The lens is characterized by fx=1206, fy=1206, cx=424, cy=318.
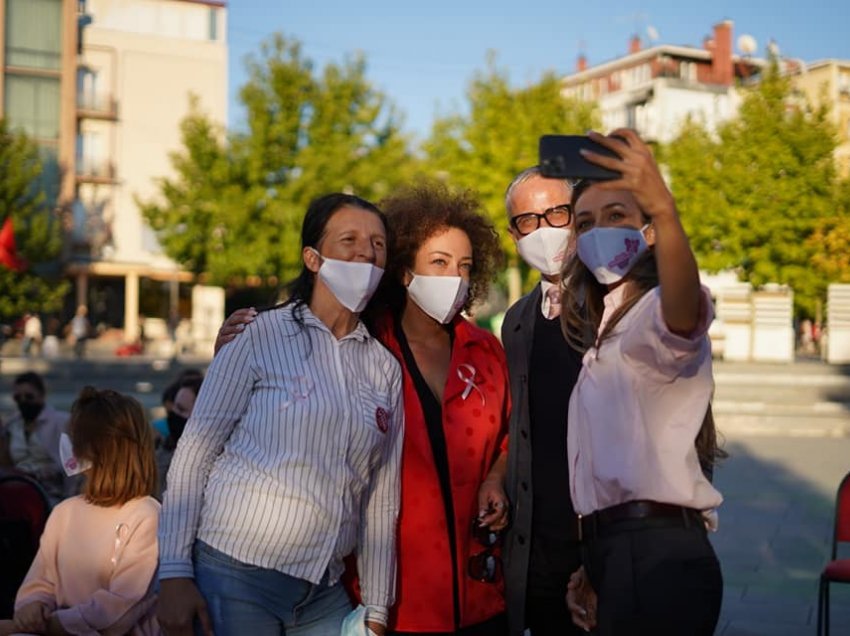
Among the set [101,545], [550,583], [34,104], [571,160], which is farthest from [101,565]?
[34,104]

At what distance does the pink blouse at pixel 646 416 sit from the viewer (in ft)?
9.34

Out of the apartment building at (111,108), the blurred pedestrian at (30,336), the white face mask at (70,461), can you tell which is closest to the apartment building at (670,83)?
the apartment building at (111,108)

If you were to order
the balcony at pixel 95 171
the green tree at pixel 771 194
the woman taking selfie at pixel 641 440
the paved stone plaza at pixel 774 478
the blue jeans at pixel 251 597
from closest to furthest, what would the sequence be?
the woman taking selfie at pixel 641 440 → the blue jeans at pixel 251 597 → the paved stone plaza at pixel 774 478 → the green tree at pixel 771 194 → the balcony at pixel 95 171

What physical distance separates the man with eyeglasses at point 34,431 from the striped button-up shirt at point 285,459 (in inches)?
250

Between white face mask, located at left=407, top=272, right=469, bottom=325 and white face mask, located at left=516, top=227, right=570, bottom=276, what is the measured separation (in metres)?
0.31

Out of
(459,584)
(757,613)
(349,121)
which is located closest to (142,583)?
(459,584)

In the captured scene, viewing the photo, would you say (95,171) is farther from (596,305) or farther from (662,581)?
(662,581)

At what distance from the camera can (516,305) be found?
14.3 feet

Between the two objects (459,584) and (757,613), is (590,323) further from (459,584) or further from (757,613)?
(757,613)

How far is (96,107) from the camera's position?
61.8 meters

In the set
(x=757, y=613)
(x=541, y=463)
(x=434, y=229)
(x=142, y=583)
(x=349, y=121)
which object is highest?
(x=349, y=121)

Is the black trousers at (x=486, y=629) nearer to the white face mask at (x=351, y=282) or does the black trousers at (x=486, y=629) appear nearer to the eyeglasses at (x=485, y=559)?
the eyeglasses at (x=485, y=559)

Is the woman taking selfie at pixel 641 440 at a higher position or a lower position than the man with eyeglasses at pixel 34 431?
higher

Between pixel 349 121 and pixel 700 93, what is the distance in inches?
1751
